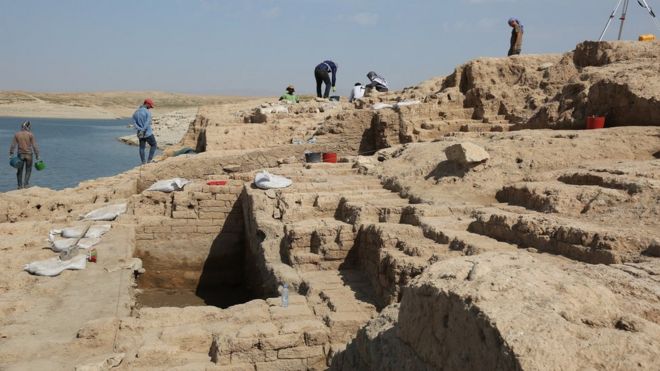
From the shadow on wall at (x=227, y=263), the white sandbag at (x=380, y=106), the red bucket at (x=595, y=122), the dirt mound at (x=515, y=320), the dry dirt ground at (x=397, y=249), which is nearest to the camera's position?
the dirt mound at (x=515, y=320)

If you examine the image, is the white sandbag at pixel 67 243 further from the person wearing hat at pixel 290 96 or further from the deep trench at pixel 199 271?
the person wearing hat at pixel 290 96

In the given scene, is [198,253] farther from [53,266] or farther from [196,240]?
[53,266]

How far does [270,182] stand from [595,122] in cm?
476

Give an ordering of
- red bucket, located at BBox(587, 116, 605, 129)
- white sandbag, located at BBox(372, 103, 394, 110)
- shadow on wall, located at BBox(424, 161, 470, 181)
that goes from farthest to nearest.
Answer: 1. white sandbag, located at BBox(372, 103, 394, 110)
2. red bucket, located at BBox(587, 116, 605, 129)
3. shadow on wall, located at BBox(424, 161, 470, 181)

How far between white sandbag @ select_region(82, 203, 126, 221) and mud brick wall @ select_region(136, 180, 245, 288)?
0.43 meters

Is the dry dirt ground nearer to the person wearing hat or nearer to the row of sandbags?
the row of sandbags

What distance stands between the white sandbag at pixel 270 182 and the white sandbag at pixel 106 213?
6.85ft

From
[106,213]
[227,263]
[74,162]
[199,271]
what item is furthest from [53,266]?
[74,162]

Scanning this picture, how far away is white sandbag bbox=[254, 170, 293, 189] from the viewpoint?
763 cm

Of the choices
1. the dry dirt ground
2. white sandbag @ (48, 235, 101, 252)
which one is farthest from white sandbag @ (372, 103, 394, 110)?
white sandbag @ (48, 235, 101, 252)

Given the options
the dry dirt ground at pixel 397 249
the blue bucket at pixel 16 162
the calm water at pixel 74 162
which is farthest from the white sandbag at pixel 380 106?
the calm water at pixel 74 162

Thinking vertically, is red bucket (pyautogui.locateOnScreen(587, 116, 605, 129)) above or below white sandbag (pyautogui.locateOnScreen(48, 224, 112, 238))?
above

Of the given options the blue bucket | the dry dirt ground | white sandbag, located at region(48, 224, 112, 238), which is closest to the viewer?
the dry dirt ground

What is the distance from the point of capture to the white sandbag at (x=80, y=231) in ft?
22.7
